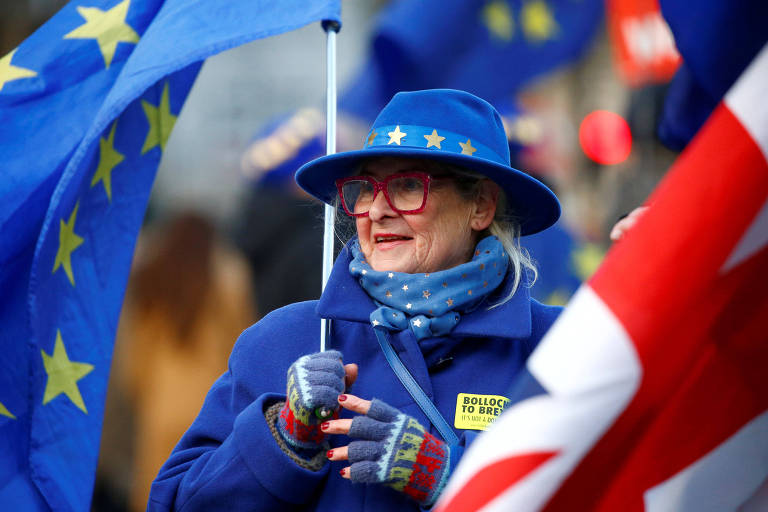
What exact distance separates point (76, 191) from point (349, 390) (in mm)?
1130

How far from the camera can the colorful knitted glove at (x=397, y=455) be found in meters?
2.48

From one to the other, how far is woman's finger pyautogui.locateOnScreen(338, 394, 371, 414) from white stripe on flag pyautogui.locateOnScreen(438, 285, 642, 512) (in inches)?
38.3

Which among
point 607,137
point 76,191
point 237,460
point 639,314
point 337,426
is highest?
point 639,314

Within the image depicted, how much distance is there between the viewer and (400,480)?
2.49 m

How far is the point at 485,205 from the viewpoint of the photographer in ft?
10.6

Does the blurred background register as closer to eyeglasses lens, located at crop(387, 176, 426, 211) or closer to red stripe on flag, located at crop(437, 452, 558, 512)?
eyeglasses lens, located at crop(387, 176, 426, 211)

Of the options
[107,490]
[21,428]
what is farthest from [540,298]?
[21,428]

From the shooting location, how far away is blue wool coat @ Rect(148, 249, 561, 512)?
2717 millimetres

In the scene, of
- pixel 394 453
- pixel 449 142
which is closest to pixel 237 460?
pixel 394 453

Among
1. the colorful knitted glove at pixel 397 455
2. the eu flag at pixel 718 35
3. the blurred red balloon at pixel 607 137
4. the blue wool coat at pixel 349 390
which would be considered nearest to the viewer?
the eu flag at pixel 718 35

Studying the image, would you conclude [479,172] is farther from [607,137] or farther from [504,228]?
[607,137]

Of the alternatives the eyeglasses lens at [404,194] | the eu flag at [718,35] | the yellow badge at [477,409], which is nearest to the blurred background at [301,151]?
the eyeglasses lens at [404,194]

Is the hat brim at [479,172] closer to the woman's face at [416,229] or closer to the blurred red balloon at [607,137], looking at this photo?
the woman's face at [416,229]

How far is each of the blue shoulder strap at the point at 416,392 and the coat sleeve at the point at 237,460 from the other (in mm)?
305
